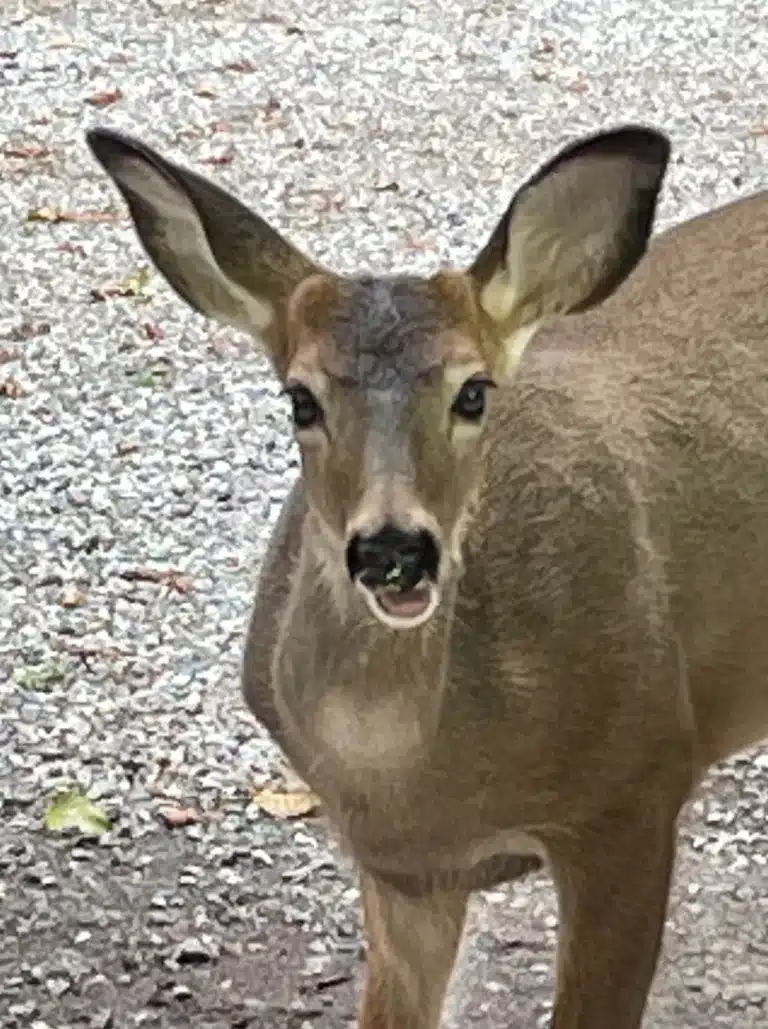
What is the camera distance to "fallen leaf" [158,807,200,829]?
15.5ft

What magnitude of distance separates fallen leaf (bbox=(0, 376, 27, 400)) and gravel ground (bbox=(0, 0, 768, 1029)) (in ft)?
0.04

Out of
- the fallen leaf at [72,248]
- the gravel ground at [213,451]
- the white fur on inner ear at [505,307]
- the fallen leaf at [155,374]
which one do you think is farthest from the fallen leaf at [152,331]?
the white fur on inner ear at [505,307]

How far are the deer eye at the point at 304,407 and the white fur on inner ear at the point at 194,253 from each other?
252mm

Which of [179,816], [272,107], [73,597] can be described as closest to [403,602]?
[179,816]

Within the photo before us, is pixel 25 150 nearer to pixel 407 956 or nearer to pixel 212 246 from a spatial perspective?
pixel 407 956

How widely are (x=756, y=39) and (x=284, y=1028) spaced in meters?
6.33

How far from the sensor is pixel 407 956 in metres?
3.91

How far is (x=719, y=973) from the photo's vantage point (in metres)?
4.34

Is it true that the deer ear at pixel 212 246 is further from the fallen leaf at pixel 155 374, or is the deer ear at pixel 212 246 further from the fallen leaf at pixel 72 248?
the fallen leaf at pixel 72 248

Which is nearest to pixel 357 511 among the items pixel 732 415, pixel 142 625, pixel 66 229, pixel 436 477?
pixel 436 477

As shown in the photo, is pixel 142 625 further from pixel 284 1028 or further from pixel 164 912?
pixel 284 1028

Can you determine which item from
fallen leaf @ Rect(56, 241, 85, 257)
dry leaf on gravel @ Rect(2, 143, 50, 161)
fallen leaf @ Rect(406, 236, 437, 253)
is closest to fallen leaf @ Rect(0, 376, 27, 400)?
fallen leaf @ Rect(56, 241, 85, 257)

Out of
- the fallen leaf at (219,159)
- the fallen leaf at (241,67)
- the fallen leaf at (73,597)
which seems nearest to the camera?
the fallen leaf at (73,597)

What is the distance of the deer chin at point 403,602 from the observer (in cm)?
288
